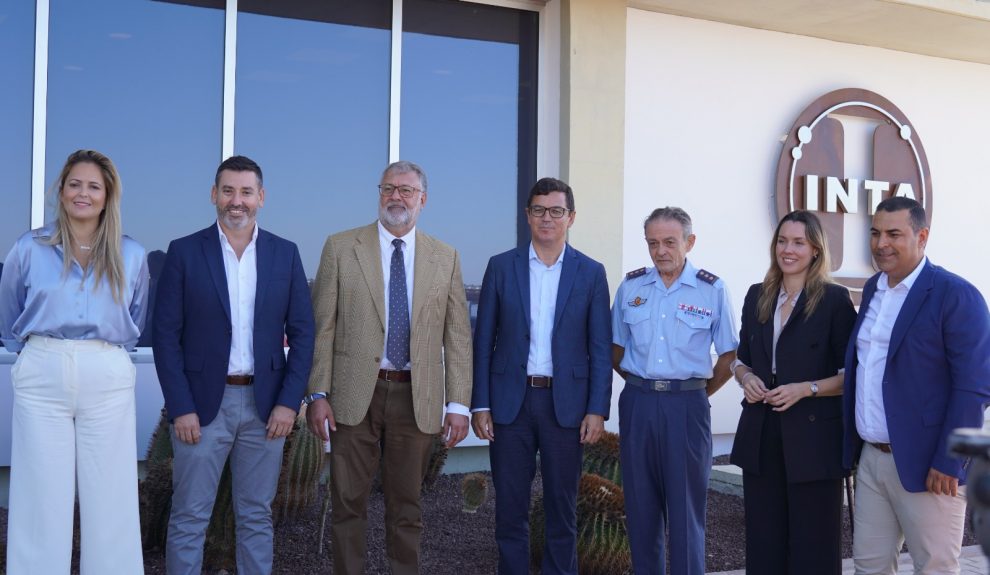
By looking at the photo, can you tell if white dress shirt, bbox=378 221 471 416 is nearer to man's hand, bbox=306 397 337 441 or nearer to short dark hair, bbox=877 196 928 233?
man's hand, bbox=306 397 337 441

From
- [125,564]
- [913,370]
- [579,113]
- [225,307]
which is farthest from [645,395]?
[579,113]

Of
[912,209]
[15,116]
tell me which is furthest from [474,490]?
[15,116]

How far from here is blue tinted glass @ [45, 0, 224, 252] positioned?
626cm

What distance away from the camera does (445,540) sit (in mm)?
5574

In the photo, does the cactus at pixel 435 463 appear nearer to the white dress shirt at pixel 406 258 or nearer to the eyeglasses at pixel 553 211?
the white dress shirt at pixel 406 258

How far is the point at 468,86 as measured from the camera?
756 cm

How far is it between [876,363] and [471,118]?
14.9 ft

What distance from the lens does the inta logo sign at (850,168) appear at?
27.9ft

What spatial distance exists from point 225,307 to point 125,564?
3.60 feet

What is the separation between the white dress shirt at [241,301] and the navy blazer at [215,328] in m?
0.03

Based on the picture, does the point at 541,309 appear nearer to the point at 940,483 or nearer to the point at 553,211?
the point at 553,211

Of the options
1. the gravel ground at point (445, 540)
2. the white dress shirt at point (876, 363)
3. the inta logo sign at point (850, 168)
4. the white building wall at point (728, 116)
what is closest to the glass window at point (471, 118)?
the white building wall at point (728, 116)

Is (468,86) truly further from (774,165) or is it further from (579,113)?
(774,165)

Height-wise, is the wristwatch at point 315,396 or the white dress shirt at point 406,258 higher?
the white dress shirt at point 406,258
